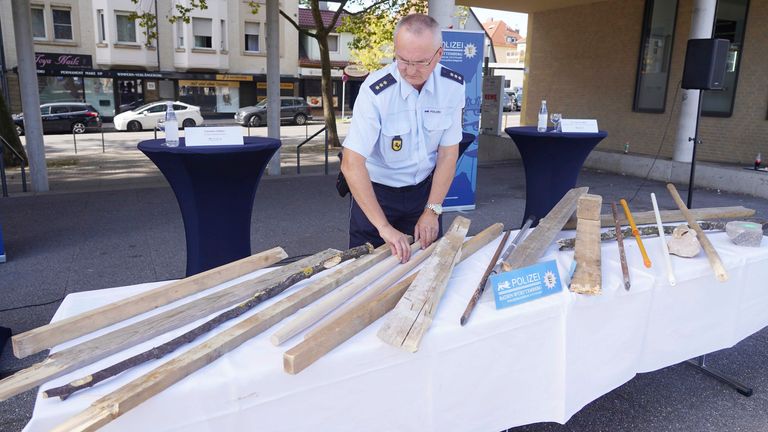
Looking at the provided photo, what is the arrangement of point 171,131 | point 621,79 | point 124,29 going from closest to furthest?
point 171,131 → point 621,79 → point 124,29

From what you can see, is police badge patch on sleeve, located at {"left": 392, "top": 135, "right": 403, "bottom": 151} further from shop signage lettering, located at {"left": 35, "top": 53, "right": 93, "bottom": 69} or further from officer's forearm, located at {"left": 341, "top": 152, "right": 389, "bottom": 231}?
shop signage lettering, located at {"left": 35, "top": 53, "right": 93, "bottom": 69}

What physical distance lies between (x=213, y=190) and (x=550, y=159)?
3.25 metres

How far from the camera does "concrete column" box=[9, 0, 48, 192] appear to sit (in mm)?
7566

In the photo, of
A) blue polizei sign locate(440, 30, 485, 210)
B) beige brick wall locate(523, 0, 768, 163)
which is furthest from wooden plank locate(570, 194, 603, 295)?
beige brick wall locate(523, 0, 768, 163)

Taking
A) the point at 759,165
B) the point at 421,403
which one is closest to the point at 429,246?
the point at 421,403

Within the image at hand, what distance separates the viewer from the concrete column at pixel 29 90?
7.57 m

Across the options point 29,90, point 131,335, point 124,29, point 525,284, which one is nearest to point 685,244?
point 525,284

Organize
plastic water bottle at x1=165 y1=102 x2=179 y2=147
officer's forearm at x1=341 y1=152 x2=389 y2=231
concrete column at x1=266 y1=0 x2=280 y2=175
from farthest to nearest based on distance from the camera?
concrete column at x1=266 y1=0 x2=280 y2=175 → plastic water bottle at x1=165 y1=102 x2=179 y2=147 → officer's forearm at x1=341 y1=152 x2=389 y2=231

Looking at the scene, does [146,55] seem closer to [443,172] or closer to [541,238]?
[443,172]

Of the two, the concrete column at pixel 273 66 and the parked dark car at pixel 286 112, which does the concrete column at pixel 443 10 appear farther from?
the parked dark car at pixel 286 112

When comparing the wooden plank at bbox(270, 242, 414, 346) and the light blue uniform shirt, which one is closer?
the wooden plank at bbox(270, 242, 414, 346)

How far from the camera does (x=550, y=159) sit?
209 inches

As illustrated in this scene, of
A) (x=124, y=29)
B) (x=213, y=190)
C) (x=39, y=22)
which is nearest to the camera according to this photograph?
(x=213, y=190)

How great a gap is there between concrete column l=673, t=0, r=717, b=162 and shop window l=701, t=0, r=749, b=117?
885 millimetres
